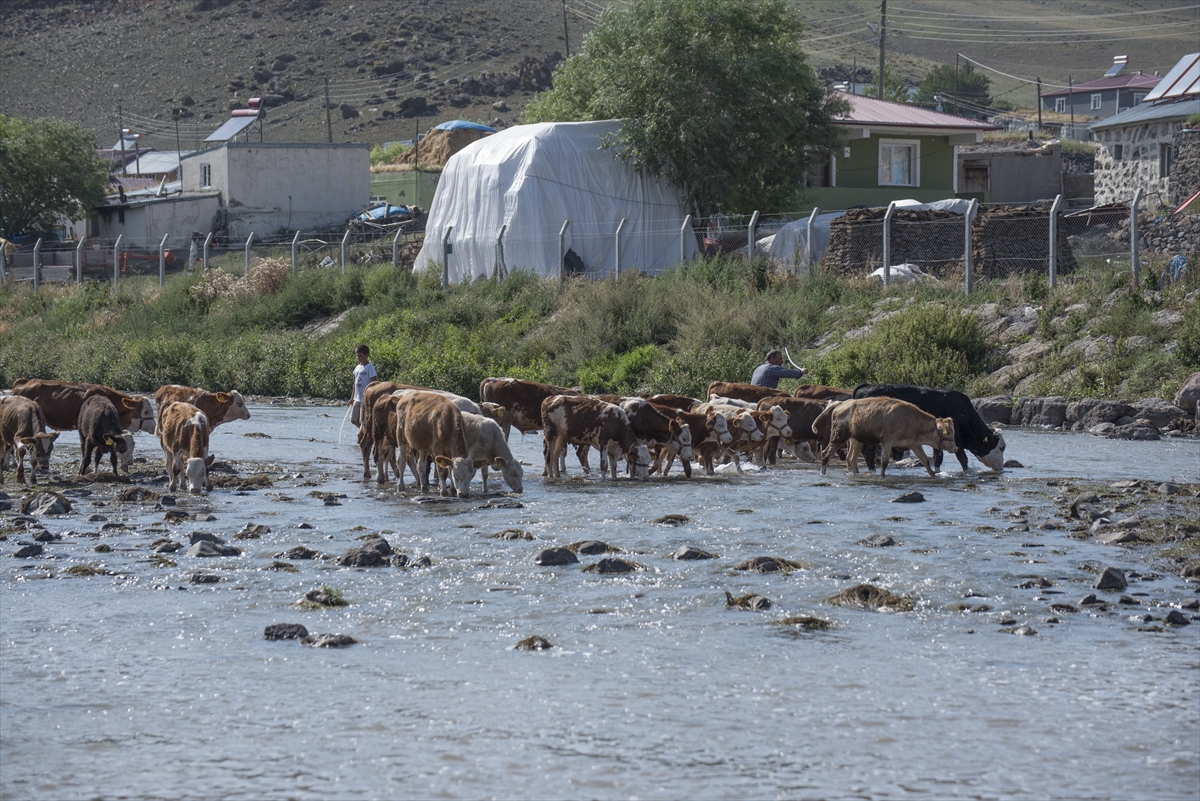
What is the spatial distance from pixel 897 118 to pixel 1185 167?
9.63 meters

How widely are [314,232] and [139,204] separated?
27.2 feet

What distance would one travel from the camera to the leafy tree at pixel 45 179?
2351 inches

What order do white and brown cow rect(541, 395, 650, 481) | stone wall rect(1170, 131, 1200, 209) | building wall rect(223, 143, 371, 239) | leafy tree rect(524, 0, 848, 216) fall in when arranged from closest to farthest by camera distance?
1. white and brown cow rect(541, 395, 650, 481)
2. leafy tree rect(524, 0, 848, 216)
3. stone wall rect(1170, 131, 1200, 209)
4. building wall rect(223, 143, 371, 239)

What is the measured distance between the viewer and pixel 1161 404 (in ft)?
75.9

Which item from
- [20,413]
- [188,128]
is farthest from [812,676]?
[188,128]

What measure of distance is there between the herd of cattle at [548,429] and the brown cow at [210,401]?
22mm

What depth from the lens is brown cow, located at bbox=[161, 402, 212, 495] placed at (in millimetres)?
16594

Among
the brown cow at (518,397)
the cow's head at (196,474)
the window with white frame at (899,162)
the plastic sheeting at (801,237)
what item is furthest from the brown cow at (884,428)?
the window with white frame at (899,162)

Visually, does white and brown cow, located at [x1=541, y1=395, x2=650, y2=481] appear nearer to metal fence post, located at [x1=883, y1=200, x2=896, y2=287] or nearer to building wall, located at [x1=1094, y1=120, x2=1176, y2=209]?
metal fence post, located at [x1=883, y1=200, x2=896, y2=287]

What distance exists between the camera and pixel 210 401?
20.0 meters

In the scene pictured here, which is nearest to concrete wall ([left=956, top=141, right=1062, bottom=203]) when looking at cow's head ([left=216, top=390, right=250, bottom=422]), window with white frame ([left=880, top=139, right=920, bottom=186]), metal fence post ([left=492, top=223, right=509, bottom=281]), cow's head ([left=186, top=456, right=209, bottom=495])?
window with white frame ([left=880, top=139, right=920, bottom=186])

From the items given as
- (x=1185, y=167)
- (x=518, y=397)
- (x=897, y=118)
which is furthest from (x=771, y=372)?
(x=897, y=118)

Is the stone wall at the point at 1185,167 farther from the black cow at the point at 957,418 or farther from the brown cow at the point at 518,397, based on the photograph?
the brown cow at the point at 518,397

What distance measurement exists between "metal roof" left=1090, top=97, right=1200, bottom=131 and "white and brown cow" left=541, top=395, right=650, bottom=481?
113 ft
